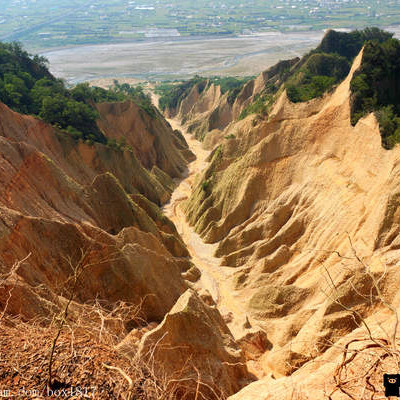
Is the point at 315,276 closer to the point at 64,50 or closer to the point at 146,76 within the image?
the point at 146,76

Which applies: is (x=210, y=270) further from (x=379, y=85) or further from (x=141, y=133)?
(x=141, y=133)

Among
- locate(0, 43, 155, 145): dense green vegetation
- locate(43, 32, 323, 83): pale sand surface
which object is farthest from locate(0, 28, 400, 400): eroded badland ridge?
locate(43, 32, 323, 83): pale sand surface

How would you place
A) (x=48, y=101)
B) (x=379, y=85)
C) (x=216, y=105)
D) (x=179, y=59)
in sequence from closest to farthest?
(x=379, y=85) → (x=48, y=101) → (x=216, y=105) → (x=179, y=59)

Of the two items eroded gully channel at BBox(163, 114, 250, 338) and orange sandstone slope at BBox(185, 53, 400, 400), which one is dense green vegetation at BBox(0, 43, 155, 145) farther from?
orange sandstone slope at BBox(185, 53, 400, 400)

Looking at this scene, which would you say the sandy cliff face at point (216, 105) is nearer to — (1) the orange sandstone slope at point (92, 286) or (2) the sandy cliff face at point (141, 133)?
(2) the sandy cliff face at point (141, 133)

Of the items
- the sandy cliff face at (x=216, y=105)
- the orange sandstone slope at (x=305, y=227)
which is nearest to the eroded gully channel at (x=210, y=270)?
the orange sandstone slope at (x=305, y=227)

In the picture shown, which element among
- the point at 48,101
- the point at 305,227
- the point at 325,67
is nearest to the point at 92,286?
the point at 305,227
